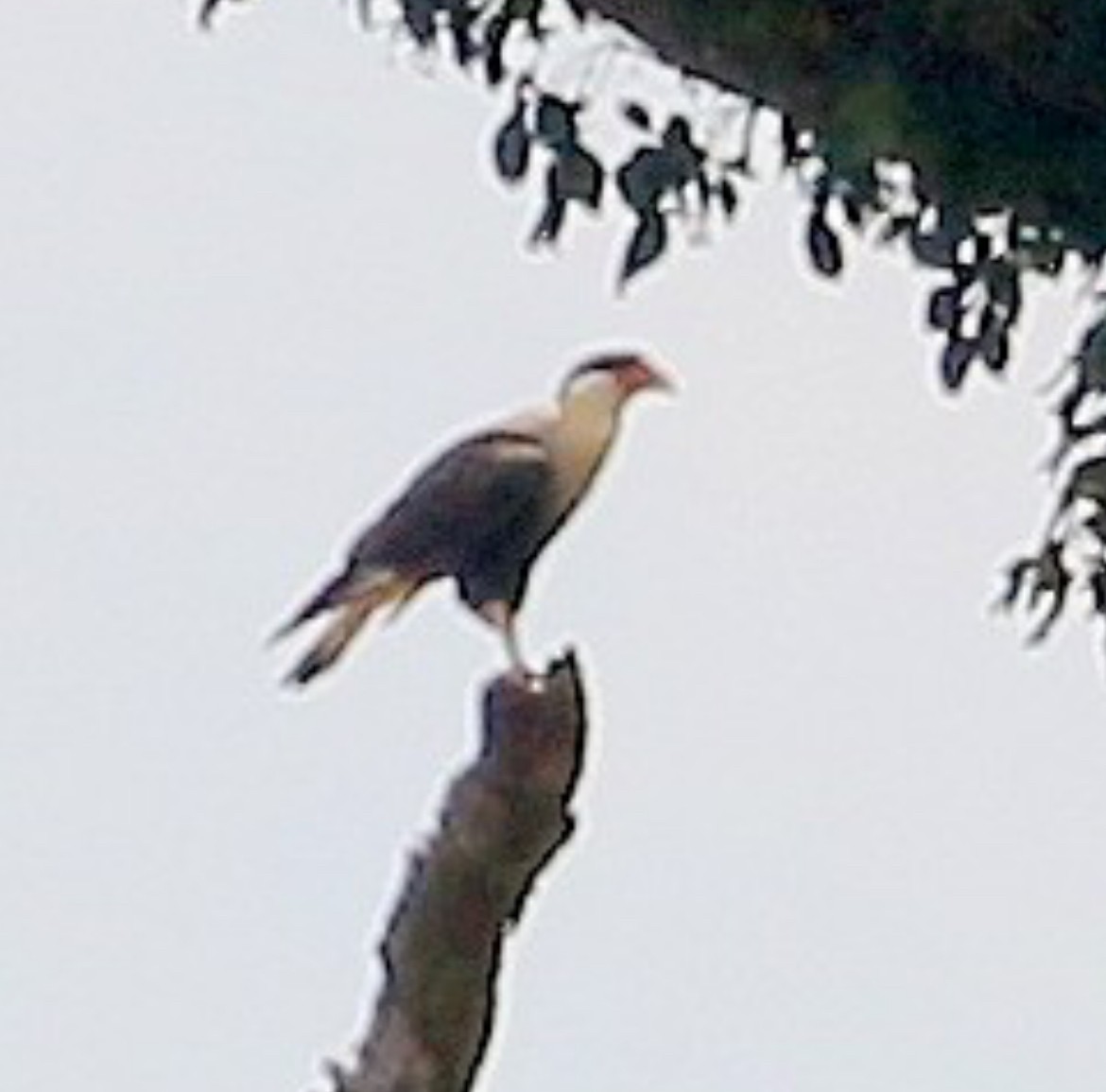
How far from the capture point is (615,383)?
3.31 m

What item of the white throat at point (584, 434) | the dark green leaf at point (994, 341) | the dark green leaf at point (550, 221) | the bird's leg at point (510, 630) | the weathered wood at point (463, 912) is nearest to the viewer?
the weathered wood at point (463, 912)

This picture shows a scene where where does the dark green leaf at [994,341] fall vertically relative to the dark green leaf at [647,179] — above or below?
below

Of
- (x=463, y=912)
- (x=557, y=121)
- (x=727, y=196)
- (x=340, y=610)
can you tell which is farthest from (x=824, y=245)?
(x=463, y=912)

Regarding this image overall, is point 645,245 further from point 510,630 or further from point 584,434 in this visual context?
point 584,434

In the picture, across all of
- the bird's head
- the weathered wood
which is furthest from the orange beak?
the weathered wood

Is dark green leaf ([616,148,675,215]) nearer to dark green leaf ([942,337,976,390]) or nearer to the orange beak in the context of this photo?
dark green leaf ([942,337,976,390])

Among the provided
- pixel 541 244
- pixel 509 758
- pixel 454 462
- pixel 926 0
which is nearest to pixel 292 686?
pixel 454 462

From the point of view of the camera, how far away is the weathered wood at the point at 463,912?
1.35 m

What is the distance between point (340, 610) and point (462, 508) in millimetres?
127

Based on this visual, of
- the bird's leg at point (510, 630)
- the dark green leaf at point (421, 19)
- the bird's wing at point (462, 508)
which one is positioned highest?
the bird's wing at point (462, 508)

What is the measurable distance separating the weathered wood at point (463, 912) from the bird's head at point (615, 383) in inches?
68.3

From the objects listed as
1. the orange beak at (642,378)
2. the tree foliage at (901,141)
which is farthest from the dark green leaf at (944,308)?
the orange beak at (642,378)

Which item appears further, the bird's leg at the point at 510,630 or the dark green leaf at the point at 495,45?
the dark green leaf at the point at 495,45

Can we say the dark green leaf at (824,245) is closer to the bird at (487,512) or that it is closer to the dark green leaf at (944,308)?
the dark green leaf at (944,308)
